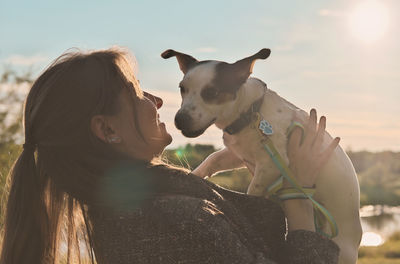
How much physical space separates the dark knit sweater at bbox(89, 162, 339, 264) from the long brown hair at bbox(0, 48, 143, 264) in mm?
122

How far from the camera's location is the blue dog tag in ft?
9.12

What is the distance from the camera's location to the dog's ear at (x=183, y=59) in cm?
317

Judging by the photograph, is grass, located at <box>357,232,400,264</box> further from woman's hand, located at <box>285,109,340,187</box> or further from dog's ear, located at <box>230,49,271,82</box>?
woman's hand, located at <box>285,109,340,187</box>

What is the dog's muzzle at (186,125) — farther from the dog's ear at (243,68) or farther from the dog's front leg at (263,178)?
the dog's front leg at (263,178)

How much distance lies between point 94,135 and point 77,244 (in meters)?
0.66

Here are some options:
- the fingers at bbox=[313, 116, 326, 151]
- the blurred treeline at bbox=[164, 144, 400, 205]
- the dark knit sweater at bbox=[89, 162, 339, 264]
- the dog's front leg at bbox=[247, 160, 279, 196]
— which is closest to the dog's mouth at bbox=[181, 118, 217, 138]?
the dog's front leg at bbox=[247, 160, 279, 196]

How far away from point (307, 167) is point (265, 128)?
15.1 inches

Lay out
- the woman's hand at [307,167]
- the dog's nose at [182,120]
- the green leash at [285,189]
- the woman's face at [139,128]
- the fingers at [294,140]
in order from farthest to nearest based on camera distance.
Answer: the dog's nose at [182,120], the fingers at [294,140], the green leash at [285,189], the woman's hand at [307,167], the woman's face at [139,128]

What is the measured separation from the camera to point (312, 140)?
255 centimetres

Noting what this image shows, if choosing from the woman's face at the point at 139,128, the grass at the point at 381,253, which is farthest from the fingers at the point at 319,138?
the grass at the point at 381,253

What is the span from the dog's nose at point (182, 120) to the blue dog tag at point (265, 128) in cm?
43

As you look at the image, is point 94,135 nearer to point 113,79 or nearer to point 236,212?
point 113,79

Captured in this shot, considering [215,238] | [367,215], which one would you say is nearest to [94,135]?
[215,238]

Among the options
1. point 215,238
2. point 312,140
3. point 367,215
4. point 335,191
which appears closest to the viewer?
point 215,238
